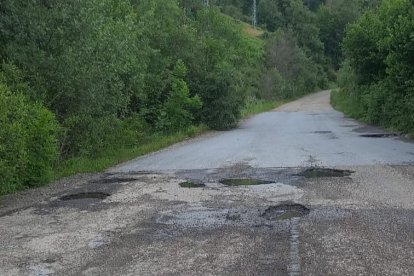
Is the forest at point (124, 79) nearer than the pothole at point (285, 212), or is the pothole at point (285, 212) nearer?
the pothole at point (285, 212)

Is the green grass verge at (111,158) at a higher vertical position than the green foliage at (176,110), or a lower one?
lower

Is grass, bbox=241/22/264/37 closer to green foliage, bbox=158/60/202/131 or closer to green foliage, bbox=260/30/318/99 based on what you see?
green foliage, bbox=260/30/318/99

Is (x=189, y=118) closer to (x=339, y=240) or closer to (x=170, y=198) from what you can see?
(x=170, y=198)

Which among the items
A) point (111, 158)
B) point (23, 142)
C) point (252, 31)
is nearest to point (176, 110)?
point (111, 158)

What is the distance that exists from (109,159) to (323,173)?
6787 millimetres

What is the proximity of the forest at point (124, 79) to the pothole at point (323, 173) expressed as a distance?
5.68m

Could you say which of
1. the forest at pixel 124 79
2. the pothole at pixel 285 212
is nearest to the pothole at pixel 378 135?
the forest at pixel 124 79

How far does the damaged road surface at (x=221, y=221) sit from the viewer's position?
5852 mm

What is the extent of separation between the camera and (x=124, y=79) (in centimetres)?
2031

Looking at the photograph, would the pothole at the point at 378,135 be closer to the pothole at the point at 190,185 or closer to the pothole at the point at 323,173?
the pothole at the point at 323,173

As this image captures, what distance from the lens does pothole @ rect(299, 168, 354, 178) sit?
11.7 m

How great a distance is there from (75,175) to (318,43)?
89.8 metres

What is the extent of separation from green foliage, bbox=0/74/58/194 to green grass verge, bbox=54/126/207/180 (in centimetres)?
118

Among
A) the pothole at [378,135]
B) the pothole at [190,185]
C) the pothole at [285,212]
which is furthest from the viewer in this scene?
the pothole at [378,135]
